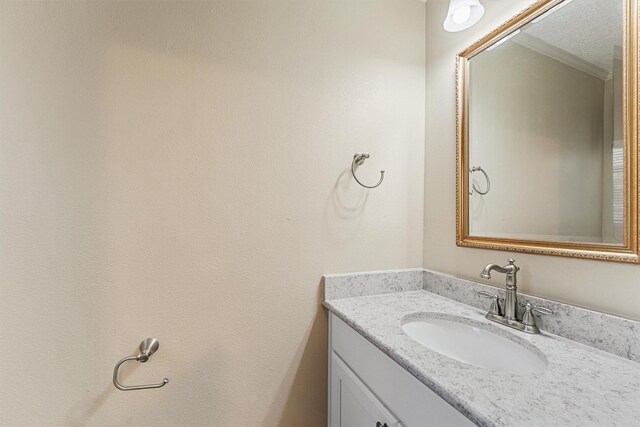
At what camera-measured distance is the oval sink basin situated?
0.77 m

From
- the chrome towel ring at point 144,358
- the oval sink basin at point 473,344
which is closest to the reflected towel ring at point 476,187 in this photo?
the oval sink basin at point 473,344

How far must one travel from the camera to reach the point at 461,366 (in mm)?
643

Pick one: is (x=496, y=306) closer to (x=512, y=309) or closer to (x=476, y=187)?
(x=512, y=309)

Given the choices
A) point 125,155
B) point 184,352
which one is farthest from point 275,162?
point 184,352

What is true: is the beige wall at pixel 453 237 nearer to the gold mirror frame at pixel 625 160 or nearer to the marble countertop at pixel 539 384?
the gold mirror frame at pixel 625 160

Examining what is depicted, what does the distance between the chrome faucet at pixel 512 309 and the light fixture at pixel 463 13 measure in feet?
2.87

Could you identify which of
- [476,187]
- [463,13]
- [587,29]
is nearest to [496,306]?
[476,187]

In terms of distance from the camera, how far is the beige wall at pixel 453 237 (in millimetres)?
732

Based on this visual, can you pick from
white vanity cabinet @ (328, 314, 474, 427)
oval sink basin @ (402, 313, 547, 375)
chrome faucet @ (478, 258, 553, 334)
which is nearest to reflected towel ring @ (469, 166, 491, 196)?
chrome faucet @ (478, 258, 553, 334)

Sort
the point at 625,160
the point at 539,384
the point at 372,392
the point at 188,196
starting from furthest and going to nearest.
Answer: the point at 188,196, the point at 372,392, the point at 625,160, the point at 539,384

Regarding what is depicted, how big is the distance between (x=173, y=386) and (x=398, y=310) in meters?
0.89

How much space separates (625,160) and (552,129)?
227mm

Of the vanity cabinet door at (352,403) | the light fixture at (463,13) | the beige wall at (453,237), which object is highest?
the light fixture at (463,13)

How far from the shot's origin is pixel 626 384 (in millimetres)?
577
